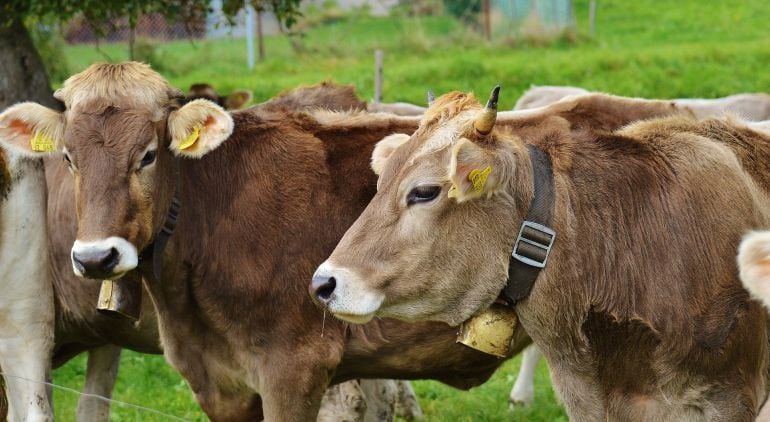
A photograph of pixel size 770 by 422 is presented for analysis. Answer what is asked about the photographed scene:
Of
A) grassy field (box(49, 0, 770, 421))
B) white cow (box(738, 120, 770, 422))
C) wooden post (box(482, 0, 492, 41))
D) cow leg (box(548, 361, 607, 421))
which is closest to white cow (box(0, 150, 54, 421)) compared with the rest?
cow leg (box(548, 361, 607, 421))

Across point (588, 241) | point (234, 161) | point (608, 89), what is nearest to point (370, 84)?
point (608, 89)

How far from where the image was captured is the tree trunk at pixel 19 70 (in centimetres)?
957

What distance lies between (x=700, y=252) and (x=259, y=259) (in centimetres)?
217

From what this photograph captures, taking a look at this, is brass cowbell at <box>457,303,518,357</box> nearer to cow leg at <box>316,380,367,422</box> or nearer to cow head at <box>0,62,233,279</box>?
cow head at <box>0,62,233,279</box>

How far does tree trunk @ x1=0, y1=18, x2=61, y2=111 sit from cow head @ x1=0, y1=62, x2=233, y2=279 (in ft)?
13.7

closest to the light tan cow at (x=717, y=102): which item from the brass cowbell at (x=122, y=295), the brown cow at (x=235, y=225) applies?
the brown cow at (x=235, y=225)

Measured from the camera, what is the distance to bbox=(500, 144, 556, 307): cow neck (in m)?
4.28

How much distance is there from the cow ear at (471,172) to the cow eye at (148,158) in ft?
5.59

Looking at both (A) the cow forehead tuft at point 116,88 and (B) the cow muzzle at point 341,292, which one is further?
(A) the cow forehead tuft at point 116,88

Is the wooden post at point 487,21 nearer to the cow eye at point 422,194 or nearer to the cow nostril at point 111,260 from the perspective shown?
the cow nostril at point 111,260

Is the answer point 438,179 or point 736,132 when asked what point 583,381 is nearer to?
point 438,179

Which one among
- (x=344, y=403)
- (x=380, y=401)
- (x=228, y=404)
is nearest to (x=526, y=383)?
(x=380, y=401)

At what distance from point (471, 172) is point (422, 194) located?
23 cm

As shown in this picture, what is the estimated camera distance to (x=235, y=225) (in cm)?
559
